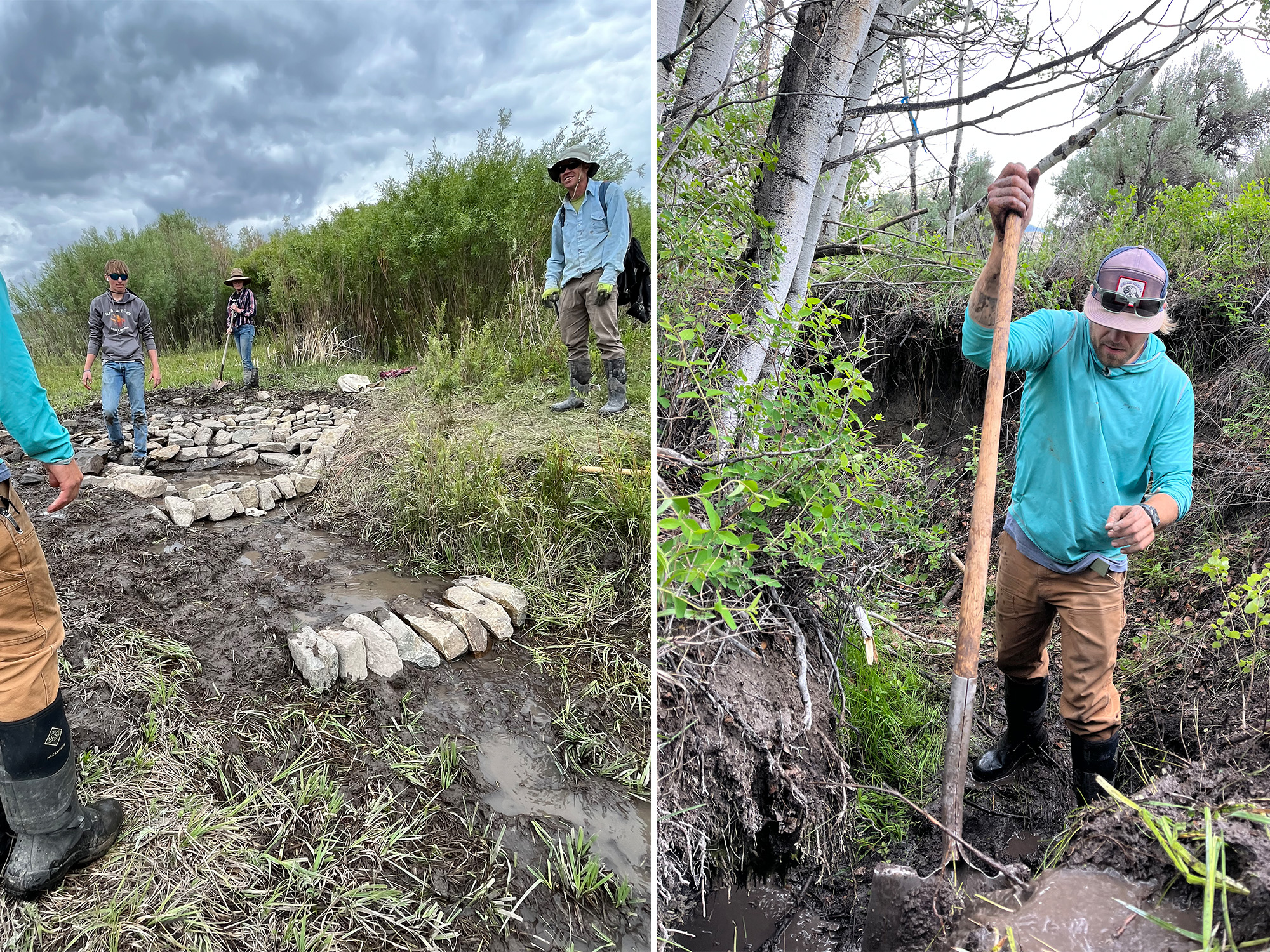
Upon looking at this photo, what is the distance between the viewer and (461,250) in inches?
333

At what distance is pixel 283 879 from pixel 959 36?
401 centimetres

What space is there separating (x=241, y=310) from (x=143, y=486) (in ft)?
16.6

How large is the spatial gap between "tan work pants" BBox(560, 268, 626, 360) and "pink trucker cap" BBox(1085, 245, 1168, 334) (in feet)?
10.9

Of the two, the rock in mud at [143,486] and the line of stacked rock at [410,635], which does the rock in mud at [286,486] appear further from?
the line of stacked rock at [410,635]

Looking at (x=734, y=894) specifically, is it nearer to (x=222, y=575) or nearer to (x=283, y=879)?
(x=283, y=879)

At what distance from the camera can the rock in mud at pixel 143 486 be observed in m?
5.54

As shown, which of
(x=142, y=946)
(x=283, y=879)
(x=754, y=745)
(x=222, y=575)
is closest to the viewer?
(x=142, y=946)

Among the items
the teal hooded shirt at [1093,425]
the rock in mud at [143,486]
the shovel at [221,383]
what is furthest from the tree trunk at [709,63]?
the shovel at [221,383]

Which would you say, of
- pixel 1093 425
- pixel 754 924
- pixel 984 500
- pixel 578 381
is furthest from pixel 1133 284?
pixel 578 381

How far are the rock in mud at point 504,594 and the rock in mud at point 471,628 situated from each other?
19 cm

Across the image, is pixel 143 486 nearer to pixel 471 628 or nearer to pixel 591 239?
pixel 471 628

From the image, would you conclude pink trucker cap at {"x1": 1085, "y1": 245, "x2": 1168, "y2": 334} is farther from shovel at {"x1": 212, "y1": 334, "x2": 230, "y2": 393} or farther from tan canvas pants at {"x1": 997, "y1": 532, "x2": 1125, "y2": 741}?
shovel at {"x1": 212, "y1": 334, "x2": 230, "y2": 393}

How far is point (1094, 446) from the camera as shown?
2.48 m

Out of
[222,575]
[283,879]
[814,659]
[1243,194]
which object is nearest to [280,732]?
[283,879]
